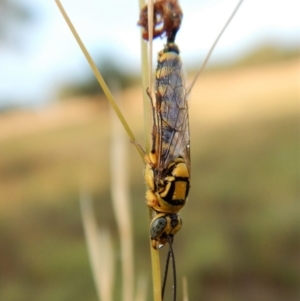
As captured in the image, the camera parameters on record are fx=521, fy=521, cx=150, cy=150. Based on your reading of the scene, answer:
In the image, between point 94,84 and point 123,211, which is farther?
point 94,84

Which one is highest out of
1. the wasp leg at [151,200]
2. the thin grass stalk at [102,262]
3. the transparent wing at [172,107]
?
the transparent wing at [172,107]

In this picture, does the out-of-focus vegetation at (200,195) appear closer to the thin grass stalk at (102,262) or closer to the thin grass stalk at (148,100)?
the thin grass stalk at (102,262)

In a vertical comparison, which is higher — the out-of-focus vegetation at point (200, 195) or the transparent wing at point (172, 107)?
the transparent wing at point (172, 107)

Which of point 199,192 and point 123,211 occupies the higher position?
point 123,211

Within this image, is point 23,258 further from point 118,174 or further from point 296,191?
point 118,174

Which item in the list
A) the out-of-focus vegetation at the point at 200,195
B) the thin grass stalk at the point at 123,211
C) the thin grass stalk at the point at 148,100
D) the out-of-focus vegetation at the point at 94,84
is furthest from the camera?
the out-of-focus vegetation at the point at 94,84

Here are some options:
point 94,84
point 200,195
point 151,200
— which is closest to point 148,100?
point 151,200

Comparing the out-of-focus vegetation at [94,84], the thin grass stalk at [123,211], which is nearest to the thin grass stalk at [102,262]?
the thin grass stalk at [123,211]

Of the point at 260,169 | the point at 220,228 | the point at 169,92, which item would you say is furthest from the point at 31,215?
the point at 169,92

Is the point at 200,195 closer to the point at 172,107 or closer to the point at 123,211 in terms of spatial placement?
the point at 172,107
